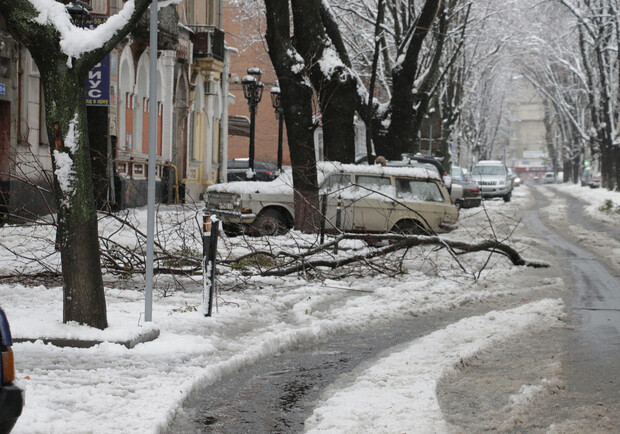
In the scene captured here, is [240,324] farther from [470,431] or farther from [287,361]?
[470,431]

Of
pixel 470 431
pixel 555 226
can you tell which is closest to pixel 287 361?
pixel 470 431

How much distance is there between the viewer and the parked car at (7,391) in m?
4.59

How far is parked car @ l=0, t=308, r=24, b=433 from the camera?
459cm

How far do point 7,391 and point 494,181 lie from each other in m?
45.6

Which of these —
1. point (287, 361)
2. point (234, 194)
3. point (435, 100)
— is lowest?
point (287, 361)

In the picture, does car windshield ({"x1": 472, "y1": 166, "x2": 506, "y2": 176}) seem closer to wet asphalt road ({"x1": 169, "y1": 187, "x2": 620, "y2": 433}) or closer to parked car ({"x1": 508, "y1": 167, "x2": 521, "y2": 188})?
parked car ({"x1": 508, "y1": 167, "x2": 521, "y2": 188})

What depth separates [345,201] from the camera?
60.3ft

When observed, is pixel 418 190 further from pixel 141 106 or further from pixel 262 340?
pixel 141 106

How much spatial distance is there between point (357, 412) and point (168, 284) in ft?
20.6

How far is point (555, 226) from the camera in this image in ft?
91.1

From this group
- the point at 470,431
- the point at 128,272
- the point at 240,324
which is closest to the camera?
the point at 470,431

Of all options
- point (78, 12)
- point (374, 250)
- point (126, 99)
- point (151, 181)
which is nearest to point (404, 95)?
point (126, 99)

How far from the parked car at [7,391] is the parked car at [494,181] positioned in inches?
1745

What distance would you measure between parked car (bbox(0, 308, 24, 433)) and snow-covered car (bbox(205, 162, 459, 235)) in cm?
1287
